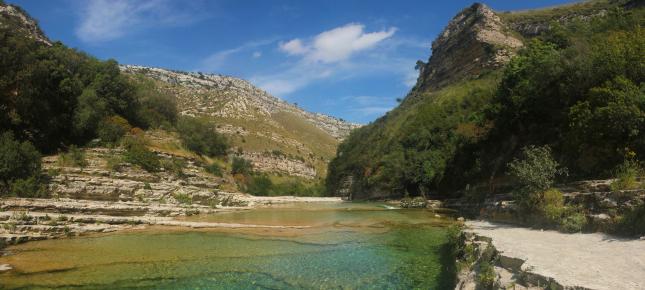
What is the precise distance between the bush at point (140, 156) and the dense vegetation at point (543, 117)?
129ft

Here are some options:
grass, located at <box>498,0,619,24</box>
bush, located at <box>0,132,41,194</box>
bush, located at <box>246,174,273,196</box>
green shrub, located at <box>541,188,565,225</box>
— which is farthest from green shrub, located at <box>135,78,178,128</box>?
grass, located at <box>498,0,619,24</box>

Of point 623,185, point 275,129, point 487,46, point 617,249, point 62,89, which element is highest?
point 487,46

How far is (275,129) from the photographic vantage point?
7151 inches

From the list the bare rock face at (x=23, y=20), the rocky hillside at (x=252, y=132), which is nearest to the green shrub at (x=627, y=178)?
the bare rock face at (x=23, y=20)

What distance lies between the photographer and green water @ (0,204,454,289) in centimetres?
1471

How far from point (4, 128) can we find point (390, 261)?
41.7 metres

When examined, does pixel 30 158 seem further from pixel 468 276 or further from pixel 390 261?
pixel 468 276

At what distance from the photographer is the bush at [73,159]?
39.1 metres

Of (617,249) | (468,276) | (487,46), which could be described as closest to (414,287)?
(468,276)

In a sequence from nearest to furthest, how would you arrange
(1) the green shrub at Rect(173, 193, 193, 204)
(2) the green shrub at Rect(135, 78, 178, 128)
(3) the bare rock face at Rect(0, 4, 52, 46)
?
(1) the green shrub at Rect(173, 193, 193, 204)
(3) the bare rock face at Rect(0, 4, 52, 46)
(2) the green shrub at Rect(135, 78, 178, 128)

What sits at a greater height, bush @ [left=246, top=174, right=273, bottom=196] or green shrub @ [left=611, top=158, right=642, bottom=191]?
green shrub @ [left=611, top=158, right=642, bottom=191]

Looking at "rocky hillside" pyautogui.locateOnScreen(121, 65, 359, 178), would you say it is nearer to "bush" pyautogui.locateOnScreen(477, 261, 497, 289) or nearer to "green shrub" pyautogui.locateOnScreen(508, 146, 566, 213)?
"green shrub" pyautogui.locateOnScreen(508, 146, 566, 213)

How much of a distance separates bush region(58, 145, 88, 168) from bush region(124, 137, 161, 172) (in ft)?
15.1

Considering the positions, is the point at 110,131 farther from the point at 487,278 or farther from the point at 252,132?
the point at 252,132
